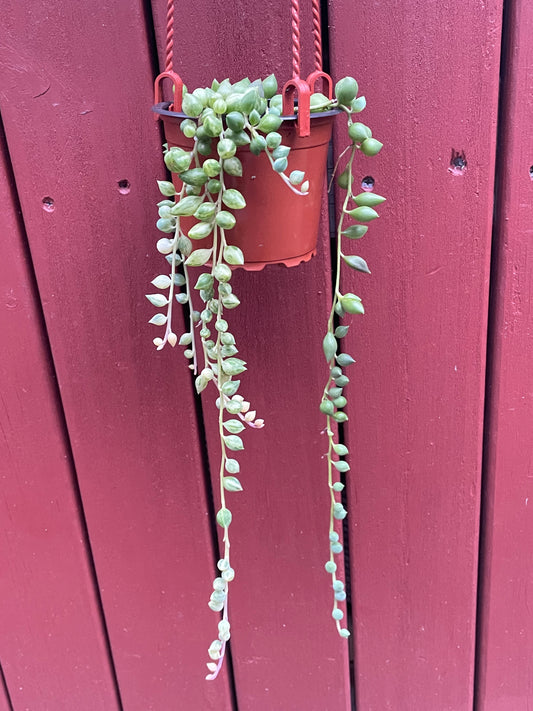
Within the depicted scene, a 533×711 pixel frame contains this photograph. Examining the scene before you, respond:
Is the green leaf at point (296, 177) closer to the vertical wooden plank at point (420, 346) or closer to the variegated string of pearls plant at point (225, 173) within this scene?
the variegated string of pearls plant at point (225, 173)

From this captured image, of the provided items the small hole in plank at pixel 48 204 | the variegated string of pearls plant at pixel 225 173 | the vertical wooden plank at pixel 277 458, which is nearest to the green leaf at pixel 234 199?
the variegated string of pearls plant at pixel 225 173

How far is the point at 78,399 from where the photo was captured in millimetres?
1012

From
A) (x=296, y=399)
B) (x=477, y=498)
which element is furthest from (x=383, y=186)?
(x=477, y=498)

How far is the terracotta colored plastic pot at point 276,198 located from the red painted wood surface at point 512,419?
1.01 feet

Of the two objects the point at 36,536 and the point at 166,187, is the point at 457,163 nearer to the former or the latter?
the point at 166,187

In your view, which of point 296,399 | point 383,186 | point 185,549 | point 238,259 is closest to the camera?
point 238,259

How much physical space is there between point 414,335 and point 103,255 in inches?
18.2

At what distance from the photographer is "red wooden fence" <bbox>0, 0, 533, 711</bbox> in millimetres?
830

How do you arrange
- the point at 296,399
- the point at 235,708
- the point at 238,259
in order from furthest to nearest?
the point at 235,708, the point at 296,399, the point at 238,259

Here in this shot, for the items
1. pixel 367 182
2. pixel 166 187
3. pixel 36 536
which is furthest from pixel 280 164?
pixel 36 536

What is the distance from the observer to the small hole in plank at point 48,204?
0.91 meters

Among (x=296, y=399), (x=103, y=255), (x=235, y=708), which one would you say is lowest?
(x=235, y=708)

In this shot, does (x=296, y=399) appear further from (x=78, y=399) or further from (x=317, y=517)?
(x=78, y=399)

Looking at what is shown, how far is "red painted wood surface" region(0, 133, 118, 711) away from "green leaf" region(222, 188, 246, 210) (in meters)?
0.43
